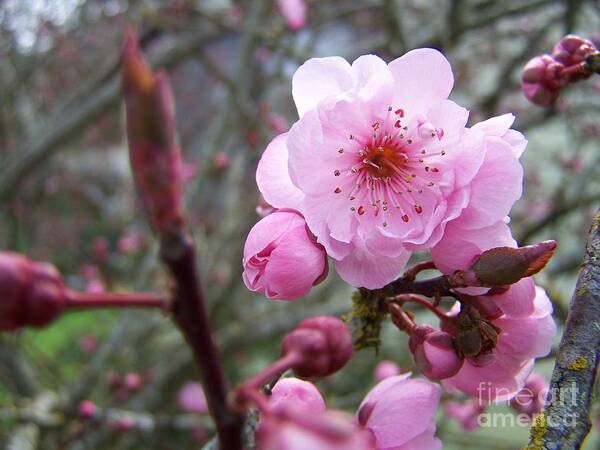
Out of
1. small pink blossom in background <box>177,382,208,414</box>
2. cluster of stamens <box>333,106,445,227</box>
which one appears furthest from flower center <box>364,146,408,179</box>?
small pink blossom in background <box>177,382,208,414</box>

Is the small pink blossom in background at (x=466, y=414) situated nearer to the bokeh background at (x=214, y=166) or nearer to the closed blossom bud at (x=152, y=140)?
the bokeh background at (x=214, y=166)

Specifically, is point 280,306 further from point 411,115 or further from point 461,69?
point 411,115

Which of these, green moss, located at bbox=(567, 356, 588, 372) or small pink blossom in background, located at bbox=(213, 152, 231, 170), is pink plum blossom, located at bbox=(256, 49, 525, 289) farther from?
small pink blossom in background, located at bbox=(213, 152, 231, 170)

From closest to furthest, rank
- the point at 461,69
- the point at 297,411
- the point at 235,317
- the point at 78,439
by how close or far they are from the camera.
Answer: the point at 297,411
the point at 78,439
the point at 235,317
the point at 461,69

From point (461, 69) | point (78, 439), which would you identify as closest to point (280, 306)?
point (78, 439)

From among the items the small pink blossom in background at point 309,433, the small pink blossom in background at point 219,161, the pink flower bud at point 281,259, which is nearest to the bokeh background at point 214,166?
the small pink blossom in background at point 219,161
